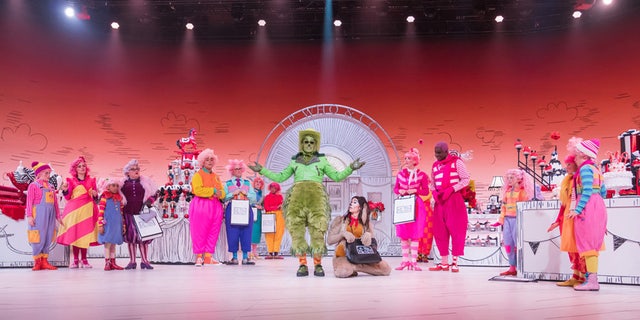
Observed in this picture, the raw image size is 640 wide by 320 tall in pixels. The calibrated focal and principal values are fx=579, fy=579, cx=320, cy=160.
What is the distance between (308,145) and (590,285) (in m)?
3.05

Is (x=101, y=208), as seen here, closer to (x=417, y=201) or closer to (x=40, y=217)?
(x=40, y=217)

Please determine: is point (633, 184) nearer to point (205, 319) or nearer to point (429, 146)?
point (205, 319)

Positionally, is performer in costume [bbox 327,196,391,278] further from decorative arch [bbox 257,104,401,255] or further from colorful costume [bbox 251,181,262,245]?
decorative arch [bbox 257,104,401,255]

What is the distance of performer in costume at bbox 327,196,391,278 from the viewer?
19.5 feet

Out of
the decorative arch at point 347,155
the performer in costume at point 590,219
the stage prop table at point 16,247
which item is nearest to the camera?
the performer in costume at point 590,219

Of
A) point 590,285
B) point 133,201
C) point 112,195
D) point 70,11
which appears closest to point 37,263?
point 112,195

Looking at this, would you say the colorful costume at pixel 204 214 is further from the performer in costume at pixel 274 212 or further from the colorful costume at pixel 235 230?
the performer in costume at pixel 274 212

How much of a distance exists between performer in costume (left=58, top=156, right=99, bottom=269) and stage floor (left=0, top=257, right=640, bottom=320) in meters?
1.74

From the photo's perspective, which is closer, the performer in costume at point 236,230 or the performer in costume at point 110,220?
the performer in costume at point 110,220

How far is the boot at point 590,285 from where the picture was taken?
15.7ft

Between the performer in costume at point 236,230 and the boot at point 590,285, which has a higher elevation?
the performer in costume at point 236,230

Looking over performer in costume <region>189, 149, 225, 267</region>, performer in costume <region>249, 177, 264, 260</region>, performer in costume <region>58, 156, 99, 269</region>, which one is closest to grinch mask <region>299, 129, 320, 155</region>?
performer in costume <region>189, 149, 225, 267</region>

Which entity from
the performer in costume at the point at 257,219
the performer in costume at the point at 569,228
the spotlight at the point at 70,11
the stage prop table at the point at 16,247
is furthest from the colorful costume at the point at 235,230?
the spotlight at the point at 70,11

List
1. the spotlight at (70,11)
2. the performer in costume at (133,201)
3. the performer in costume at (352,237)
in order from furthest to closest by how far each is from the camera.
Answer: the spotlight at (70,11) → the performer in costume at (133,201) → the performer in costume at (352,237)
